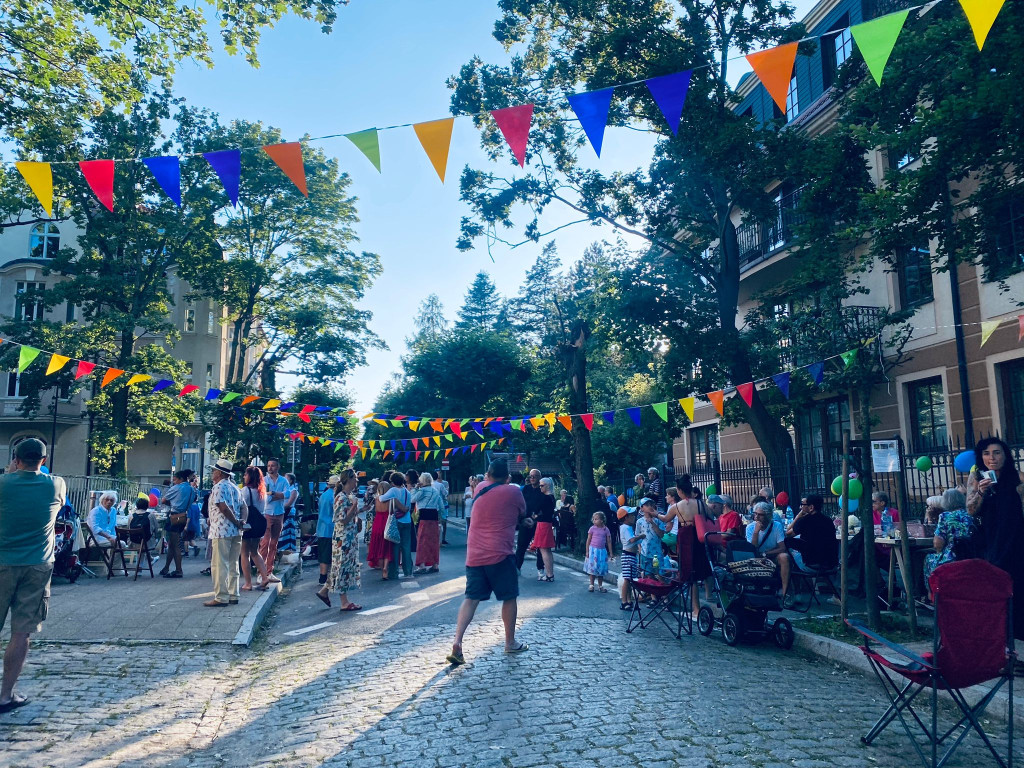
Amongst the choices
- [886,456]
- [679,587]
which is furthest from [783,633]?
[886,456]

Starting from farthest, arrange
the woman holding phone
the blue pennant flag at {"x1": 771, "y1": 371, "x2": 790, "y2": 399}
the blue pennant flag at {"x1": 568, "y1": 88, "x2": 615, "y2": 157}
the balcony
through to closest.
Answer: the balcony, the blue pennant flag at {"x1": 771, "y1": 371, "x2": 790, "y2": 399}, the blue pennant flag at {"x1": 568, "y1": 88, "x2": 615, "y2": 157}, the woman holding phone

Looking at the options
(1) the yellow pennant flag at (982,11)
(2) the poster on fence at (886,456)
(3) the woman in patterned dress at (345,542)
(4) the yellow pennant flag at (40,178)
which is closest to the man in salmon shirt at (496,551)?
(3) the woman in patterned dress at (345,542)

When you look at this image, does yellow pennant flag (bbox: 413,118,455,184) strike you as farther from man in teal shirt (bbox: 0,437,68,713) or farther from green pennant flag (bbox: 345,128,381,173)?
man in teal shirt (bbox: 0,437,68,713)

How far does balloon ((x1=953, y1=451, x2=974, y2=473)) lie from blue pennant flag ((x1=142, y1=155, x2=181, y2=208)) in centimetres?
1109

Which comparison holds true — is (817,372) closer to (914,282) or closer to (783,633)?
(914,282)

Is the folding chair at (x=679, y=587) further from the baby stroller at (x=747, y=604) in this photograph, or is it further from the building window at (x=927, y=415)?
the building window at (x=927, y=415)

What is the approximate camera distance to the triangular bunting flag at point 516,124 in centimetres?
823

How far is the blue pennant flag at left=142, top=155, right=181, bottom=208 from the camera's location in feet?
28.9

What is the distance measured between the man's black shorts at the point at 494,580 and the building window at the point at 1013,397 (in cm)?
1203

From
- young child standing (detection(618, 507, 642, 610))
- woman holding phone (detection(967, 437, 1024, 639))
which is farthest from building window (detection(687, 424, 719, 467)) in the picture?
woman holding phone (detection(967, 437, 1024, 639))

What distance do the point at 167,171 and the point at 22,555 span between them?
16.6ft

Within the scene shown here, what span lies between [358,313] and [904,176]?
99.3ft

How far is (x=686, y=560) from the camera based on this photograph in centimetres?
847

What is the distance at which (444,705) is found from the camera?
5.54 meters
